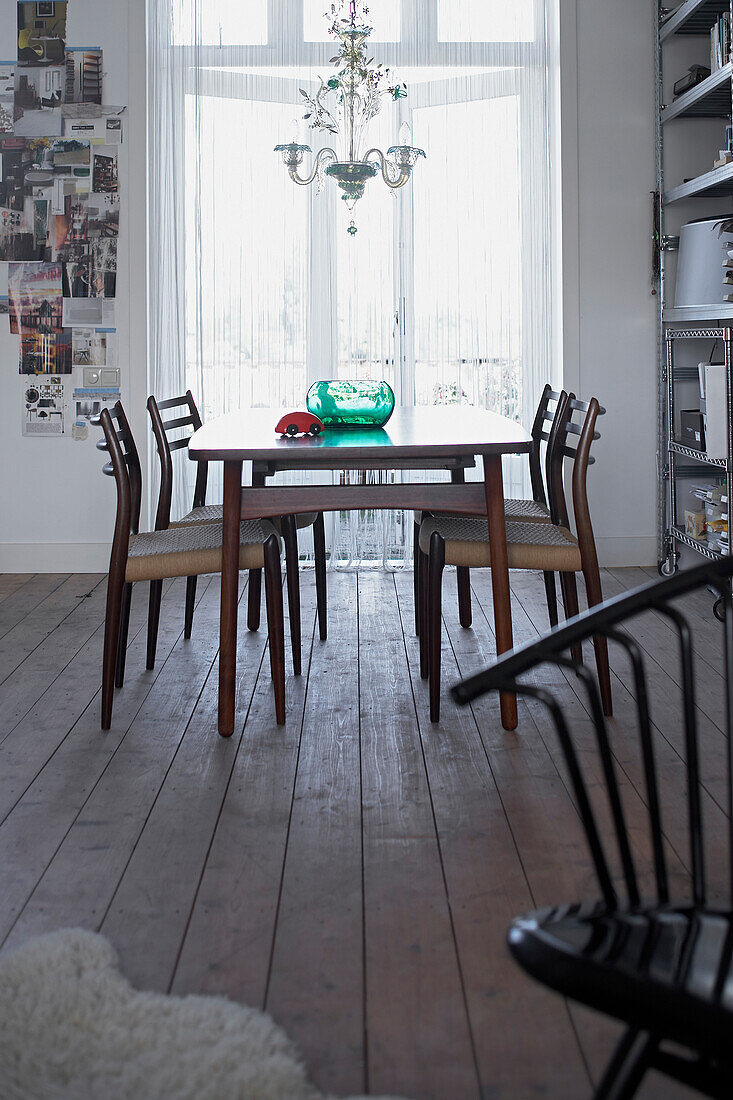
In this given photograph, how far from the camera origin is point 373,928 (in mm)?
1797

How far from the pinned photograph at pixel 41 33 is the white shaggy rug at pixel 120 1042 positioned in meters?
4.34

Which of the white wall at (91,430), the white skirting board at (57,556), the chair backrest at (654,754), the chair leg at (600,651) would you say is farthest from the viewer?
the white skirting board at (57,556)

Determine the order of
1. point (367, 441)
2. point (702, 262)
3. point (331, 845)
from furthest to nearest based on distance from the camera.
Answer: point (702, 262)
point (367, 441)
point (331, 845)

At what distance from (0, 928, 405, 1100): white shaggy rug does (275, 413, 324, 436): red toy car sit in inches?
64.6

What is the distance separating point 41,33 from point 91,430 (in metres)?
1.78

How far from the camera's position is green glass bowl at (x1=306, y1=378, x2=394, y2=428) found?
129 inches

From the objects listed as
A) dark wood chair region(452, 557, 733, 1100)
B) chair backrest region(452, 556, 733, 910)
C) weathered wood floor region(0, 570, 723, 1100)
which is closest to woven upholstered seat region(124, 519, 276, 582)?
weathered wood floor region(0, 570, 723, 1100)

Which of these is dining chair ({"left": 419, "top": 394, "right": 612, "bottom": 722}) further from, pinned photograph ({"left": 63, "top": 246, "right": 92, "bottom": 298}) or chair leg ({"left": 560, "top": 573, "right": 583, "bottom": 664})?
pinned photograph ({"left": 63, "top": 246, "right": 92, "bottom": 298})

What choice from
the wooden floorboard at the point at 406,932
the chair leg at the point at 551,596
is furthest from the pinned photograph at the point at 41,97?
the wooden floorboard at the point at 406,932

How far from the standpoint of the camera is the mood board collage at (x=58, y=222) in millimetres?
4836

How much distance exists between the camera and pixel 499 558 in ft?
9.16

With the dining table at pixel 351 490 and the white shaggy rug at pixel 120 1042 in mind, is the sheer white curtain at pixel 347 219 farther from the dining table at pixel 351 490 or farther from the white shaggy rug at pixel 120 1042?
the white shaggy rug at pixel 120 1042

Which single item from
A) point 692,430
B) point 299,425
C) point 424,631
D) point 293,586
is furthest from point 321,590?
point 692,430

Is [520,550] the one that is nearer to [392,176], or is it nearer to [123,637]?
[123,637]
